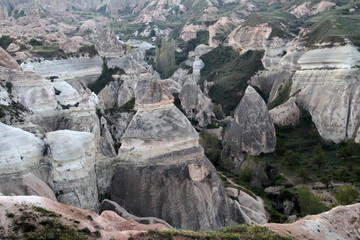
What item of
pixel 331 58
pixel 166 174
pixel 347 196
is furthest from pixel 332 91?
pixel 166 174

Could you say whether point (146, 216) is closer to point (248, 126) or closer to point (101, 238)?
point (101, 238)

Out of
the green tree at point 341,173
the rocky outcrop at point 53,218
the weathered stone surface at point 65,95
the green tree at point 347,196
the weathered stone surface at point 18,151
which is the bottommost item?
the green tree at point 341,173

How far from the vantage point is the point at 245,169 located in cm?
4062

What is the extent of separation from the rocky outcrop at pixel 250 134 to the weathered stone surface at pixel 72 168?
1007 inches

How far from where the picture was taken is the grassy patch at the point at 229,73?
75.1 meters

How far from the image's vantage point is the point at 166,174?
25.3 metres

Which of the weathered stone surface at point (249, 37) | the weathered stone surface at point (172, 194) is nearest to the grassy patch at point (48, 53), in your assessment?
the weathered stone surface at point (172, 194)

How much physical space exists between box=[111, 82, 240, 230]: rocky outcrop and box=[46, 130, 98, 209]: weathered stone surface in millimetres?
2297

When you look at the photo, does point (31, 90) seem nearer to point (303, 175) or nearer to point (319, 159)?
point (303, 175)

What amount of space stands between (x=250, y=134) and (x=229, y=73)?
3864cm

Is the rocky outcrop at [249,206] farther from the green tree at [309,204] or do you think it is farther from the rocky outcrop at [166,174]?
the green tree at [309,204]

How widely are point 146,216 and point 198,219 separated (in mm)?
3604

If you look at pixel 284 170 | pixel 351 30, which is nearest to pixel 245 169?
pixel 284 170

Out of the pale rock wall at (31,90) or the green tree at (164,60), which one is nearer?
the pale rock wall at (31,90)
